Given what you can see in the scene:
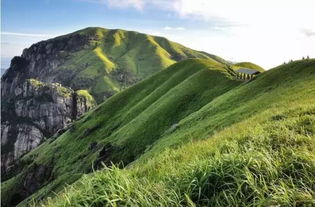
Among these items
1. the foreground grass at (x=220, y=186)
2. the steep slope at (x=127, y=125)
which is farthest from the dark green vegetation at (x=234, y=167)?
the steep slope at (x=127, y=125)

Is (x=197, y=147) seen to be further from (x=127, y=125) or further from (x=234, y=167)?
(x=127, y=125)

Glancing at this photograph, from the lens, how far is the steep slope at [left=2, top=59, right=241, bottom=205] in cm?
7881

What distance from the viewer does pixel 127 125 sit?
9225cm

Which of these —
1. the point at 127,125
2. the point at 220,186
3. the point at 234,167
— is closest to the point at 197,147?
the point at 234,167

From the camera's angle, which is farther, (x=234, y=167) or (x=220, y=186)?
(x=234, y=167)

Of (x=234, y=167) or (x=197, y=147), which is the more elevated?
(x=234, y=167)

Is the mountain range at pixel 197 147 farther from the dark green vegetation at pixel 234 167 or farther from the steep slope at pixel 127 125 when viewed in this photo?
the steep slope at pixel 127 125

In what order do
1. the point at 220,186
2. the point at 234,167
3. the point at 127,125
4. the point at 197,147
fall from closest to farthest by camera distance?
the point at 220,186 < the point at 234,167 < the point at 197,147 < the point at 127,125

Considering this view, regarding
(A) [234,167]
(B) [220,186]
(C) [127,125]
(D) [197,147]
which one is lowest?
(C) [127,125]

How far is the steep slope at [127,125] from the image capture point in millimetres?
78812

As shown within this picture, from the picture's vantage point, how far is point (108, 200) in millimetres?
7863

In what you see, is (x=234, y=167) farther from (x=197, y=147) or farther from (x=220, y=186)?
(x=197, y=147)

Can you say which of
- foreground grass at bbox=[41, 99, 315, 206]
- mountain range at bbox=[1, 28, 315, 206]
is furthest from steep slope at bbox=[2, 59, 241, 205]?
foreground grass at bbox=[41, 99, 315, 206]

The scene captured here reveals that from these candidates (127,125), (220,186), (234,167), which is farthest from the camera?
(127,125)
